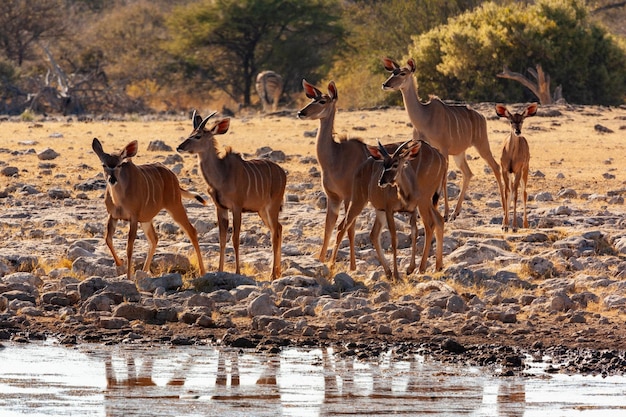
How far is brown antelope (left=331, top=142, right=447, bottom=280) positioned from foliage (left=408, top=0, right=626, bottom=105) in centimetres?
1742

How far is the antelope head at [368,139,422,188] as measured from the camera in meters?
10.1

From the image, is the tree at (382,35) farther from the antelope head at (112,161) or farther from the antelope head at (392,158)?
the antelope head at (112,161)

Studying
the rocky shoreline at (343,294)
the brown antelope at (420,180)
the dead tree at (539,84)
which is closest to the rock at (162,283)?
the rocky shoreline at (343,294)

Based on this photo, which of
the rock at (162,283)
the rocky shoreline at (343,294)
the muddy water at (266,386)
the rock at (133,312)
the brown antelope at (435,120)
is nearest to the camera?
the muddy water at (266,386)

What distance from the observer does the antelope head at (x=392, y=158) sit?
397 inches

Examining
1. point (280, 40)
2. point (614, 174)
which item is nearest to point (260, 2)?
point (280, 40)

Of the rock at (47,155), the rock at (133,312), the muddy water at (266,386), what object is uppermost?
the rock at (47,155)

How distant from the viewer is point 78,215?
1380 centimetres

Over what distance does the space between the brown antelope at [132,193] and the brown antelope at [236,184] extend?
29cm

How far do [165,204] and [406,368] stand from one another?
130 inches

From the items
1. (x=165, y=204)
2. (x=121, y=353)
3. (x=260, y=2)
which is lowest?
(x=121, y=353)

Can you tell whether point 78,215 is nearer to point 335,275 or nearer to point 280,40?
point 335,275

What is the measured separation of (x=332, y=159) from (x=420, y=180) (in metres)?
0.92

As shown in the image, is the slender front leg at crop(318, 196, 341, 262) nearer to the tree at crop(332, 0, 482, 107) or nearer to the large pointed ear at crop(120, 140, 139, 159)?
the large pointed ear at crop(120, 140, 139, 159)
